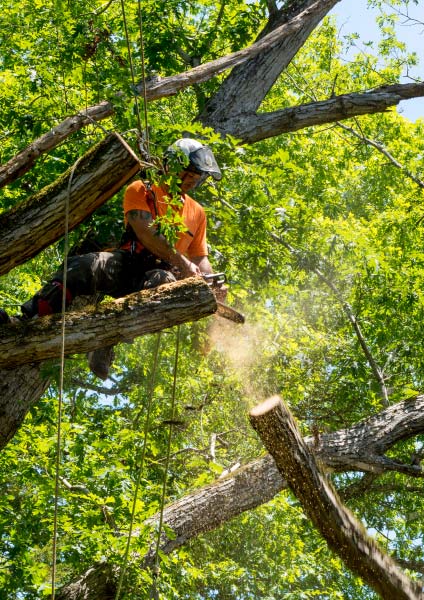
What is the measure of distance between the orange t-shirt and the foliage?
1.31 ft

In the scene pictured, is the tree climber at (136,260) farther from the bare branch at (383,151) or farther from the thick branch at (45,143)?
the bare branch at (383,151)

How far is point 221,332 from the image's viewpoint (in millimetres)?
10586

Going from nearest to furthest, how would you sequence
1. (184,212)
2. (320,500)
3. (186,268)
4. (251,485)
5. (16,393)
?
(320,500)
(186,268)
(184,212)
(16,393)
(251,485)

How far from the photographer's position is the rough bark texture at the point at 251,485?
24.7 feet

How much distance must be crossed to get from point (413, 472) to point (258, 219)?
8.64ft

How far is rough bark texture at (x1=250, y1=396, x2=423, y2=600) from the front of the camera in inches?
184

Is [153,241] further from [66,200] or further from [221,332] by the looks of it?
[221,332]

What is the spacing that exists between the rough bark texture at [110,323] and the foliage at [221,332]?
2.81 feet

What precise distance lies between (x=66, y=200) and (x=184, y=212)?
1.25 metres

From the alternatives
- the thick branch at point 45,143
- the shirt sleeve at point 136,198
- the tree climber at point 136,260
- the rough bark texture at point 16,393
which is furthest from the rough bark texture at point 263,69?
the rough bark texture at point 16,393

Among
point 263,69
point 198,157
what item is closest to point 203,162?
point 198,157

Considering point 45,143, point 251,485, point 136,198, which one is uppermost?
point 45,143

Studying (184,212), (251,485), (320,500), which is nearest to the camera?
(320,500)

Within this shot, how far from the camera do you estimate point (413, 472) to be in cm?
791
